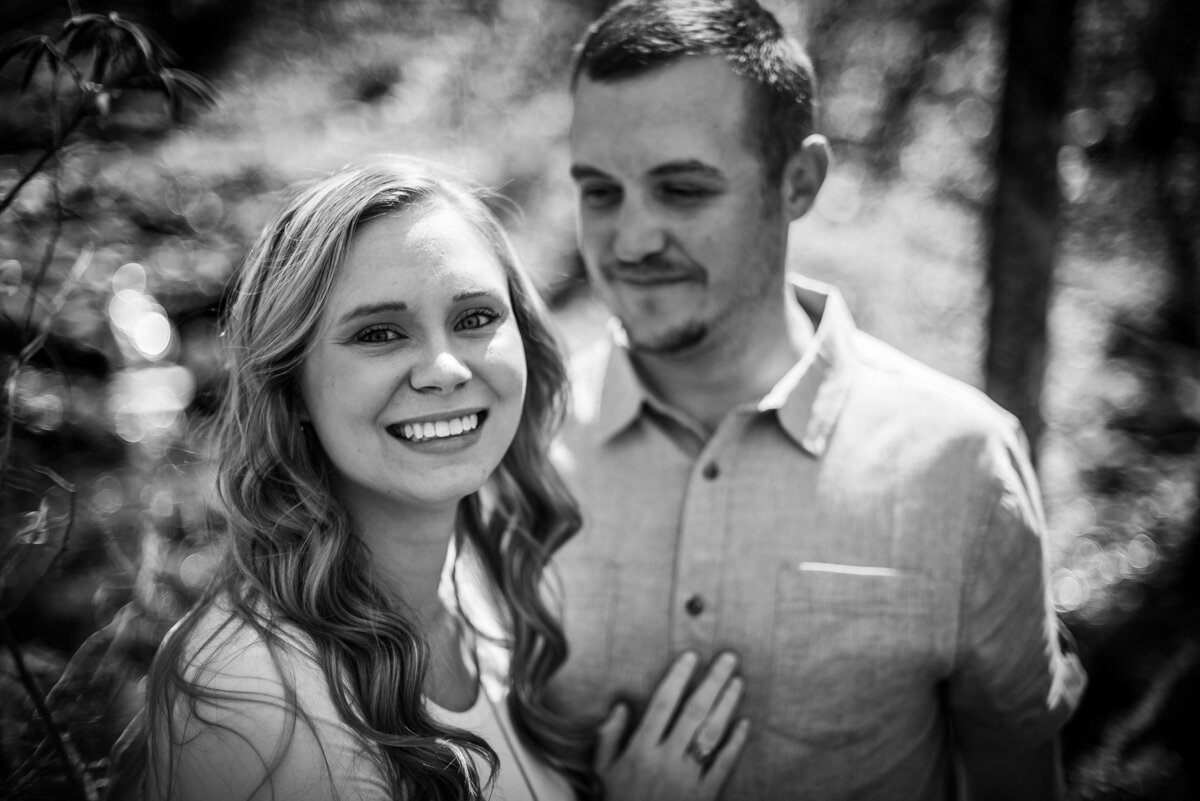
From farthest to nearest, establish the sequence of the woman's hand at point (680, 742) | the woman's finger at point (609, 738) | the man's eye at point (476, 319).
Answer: the woman's finger at point (609, 738)
the woman's hand at point (680, 742)
the man's eye at point (476, 319)

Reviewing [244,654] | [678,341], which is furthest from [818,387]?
[244,654]

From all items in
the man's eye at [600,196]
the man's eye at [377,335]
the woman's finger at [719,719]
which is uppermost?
the man's eye at [600,196]

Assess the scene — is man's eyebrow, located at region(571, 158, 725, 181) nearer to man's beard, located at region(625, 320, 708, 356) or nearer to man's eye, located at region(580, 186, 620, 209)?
man's eye, located at region(580, 186, 620, 209)

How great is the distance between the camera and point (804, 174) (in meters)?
2.27

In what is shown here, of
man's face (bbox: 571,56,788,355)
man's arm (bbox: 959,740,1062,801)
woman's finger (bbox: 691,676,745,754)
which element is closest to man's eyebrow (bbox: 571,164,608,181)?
man's face (bbox: 571,56,788,355)

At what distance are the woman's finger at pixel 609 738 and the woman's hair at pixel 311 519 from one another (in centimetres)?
50

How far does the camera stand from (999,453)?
→ 80.2 inches

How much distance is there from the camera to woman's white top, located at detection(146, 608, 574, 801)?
3.95 feet

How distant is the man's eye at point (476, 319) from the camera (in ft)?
4.88

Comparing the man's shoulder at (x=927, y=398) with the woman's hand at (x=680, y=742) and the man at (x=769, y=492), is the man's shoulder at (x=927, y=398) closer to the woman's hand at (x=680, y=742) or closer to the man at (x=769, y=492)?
the man at (x=769, y=492)

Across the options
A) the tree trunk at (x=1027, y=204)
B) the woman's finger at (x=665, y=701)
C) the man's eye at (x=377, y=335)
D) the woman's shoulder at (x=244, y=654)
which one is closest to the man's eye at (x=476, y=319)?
the man's eye at (x=377, y=335)

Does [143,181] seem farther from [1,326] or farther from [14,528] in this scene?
[14,528]

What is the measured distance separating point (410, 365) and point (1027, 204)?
2.15m

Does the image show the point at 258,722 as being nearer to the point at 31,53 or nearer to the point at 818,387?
the point at 31,53
